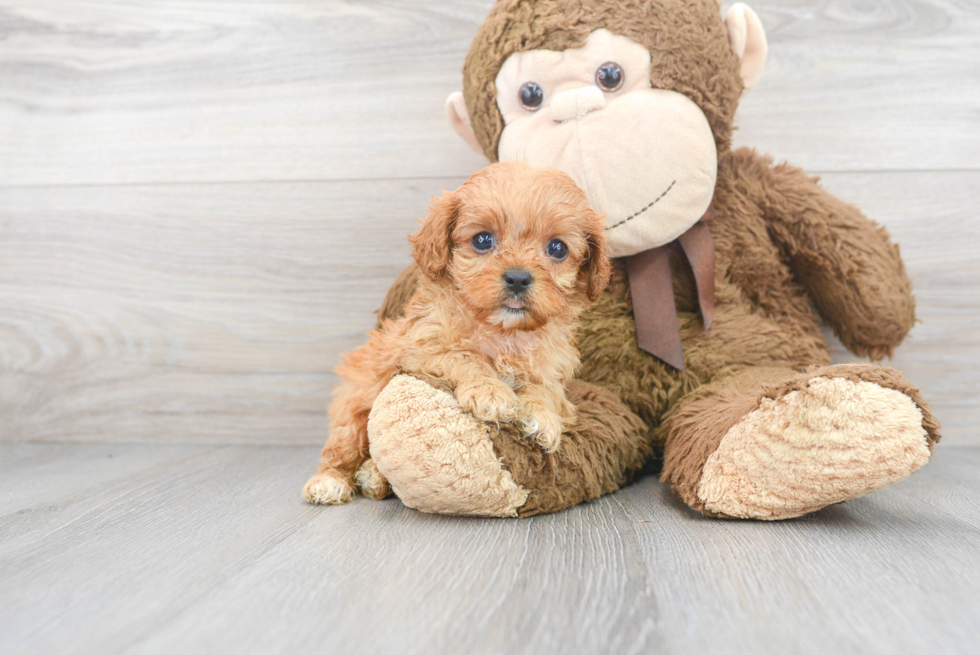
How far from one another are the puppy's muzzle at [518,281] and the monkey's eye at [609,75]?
0.40 meters


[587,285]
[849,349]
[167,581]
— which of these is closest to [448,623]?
[167,581]

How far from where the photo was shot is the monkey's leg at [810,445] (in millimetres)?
794

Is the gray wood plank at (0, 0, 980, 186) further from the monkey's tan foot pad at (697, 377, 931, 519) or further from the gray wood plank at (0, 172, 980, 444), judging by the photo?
the monkey's tan foot pad at (697, 377, 931, 519)

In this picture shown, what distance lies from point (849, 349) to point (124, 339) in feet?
4.95

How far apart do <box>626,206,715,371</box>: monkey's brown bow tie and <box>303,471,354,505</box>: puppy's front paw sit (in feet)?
1.73

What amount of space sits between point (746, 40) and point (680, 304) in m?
0.45

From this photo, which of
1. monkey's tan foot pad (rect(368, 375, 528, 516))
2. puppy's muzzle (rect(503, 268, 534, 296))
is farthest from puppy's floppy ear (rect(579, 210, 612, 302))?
monkey's tan foot pad (rect(368, 375, 528, 516))

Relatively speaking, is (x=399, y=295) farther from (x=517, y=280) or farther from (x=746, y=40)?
(x=746, y=40)

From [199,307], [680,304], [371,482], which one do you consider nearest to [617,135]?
[680,304]

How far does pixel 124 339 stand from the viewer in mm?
1530

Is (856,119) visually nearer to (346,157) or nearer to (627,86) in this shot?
(627,86)

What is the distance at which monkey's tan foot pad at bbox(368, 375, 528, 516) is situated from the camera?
84 cm

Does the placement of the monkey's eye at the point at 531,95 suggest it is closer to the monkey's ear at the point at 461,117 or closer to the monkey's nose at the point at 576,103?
the monkey's nose at the point at 576,103

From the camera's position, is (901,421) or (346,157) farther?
(346,157)
